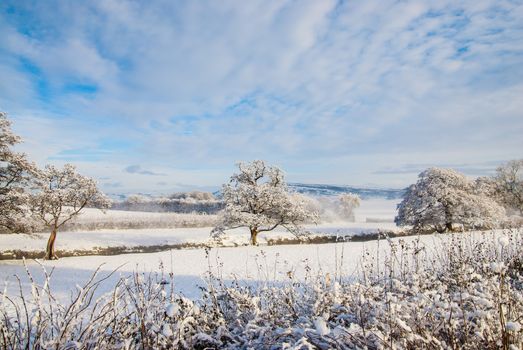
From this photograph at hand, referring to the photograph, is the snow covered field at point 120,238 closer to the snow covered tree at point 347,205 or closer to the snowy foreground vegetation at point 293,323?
the snowy foreground vegetation at point 293,323

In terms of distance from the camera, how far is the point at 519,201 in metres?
46.7

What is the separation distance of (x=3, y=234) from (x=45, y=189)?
1339 cm

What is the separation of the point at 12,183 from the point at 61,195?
8.62 feet

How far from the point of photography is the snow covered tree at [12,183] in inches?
673

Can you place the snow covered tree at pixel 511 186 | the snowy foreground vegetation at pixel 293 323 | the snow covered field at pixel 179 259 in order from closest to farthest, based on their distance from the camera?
the snowy foreground vegetation at pixel 293 323 < the snow covered field at pixel 179 259 < the snow covered tree at pixel 511 186

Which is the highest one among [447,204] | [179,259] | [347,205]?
[347,205]

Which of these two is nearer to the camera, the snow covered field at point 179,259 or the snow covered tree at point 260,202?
the snow covered field at point 179,259

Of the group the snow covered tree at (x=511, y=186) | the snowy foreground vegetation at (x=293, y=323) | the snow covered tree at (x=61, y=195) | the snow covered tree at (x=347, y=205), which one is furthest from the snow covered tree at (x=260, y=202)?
the snow covered tree at (x=347, y=205)

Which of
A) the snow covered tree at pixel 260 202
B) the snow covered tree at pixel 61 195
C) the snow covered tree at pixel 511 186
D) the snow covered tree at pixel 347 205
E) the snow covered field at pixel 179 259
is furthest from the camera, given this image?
the snow covered tree at pixel 347 205

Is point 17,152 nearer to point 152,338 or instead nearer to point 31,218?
point 31,218

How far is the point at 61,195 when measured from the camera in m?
20.0

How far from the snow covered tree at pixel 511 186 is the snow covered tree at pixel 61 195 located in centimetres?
5100

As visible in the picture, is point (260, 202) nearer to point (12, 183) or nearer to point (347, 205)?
point (12, 183)

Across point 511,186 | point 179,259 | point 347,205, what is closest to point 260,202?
point 179,259
